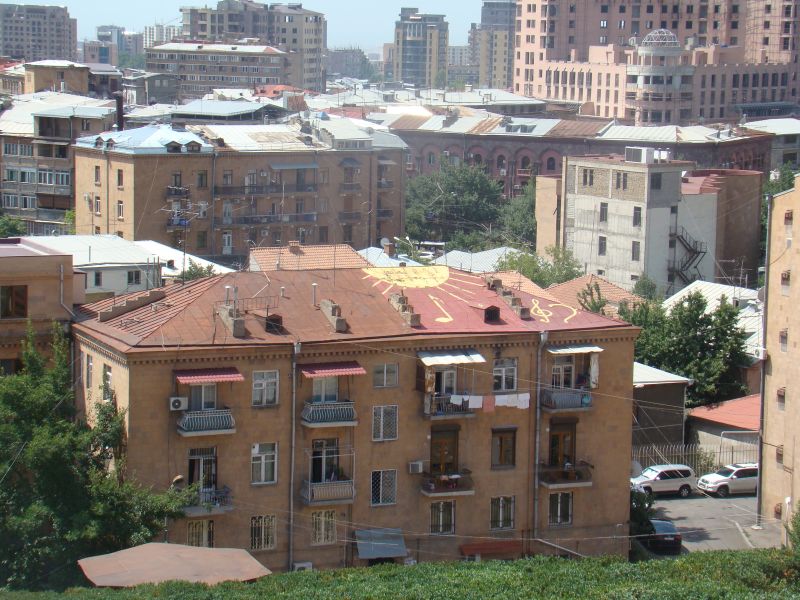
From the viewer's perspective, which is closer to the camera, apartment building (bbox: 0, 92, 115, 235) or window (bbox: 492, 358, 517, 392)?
window (bbox: 492, 358, 517, 392)

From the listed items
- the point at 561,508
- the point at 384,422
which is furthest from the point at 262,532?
the point at 561,508

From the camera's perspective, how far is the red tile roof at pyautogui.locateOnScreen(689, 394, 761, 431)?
139 ft

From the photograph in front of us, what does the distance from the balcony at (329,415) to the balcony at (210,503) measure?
6.47 feet

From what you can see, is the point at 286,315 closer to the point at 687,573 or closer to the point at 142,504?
the point at 142,504

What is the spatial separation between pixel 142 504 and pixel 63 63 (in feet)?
246

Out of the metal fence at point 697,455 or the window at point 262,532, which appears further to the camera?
the metal fence at point 697,455

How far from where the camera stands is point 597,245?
67.2 meters

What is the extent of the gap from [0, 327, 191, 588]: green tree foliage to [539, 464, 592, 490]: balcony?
738 cm

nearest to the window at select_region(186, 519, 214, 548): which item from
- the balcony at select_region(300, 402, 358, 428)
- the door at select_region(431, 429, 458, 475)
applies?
the balcony at select_region(300, 402, 358, 428)

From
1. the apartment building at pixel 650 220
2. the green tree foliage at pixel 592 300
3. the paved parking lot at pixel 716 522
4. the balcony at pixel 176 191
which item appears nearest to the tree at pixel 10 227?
the balcony at pixel 176 191

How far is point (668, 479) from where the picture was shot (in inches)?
1563

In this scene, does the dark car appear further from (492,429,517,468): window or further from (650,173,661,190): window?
(650,173,661,190): window

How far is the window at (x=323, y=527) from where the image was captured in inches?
1134

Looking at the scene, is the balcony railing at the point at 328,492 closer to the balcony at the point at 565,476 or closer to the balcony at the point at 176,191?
the balcony at the point at 565,476
